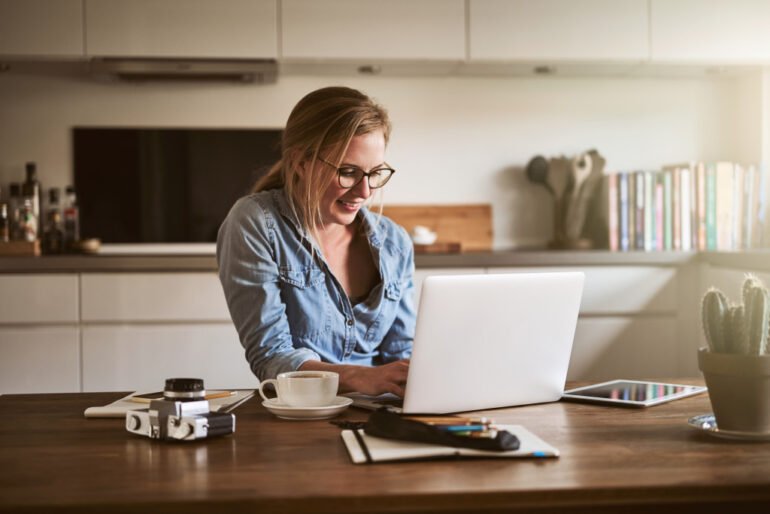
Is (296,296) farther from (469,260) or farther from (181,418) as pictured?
(469,260)

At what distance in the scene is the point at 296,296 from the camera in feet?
5.82

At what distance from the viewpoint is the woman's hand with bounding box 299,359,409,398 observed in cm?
142

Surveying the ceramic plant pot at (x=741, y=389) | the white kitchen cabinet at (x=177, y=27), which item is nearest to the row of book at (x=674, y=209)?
the white kitchen cabinet at (x=177, y=27)

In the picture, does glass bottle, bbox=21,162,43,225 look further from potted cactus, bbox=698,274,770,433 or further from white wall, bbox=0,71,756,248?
potted cactus, bbox=698,274,770,433

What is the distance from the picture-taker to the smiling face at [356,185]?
179cm

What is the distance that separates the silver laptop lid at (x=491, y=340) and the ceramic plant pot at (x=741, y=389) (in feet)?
0.95

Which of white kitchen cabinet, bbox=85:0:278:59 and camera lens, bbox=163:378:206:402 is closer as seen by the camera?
camera lens, bbox=163:378:206:402

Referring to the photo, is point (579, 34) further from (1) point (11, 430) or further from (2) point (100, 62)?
(1) point (11, 430)

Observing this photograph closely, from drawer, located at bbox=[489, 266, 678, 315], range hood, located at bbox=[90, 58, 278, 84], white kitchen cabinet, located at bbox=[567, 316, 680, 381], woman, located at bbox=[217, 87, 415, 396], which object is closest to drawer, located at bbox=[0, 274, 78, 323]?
range hood, located at bbox=[90, 58, 278, 84]

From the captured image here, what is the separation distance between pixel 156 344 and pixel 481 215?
1.57 metres

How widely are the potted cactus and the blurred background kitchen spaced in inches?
84.5

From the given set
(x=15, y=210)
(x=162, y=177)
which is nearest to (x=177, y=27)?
(x=162, y=177)

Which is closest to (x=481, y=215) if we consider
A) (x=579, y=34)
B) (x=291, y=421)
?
(x=579, y=34)

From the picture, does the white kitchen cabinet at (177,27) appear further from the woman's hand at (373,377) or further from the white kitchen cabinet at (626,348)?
the woman's hand at (373,377)
